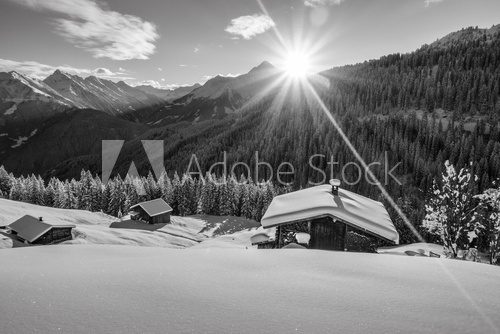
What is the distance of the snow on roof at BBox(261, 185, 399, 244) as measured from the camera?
1648 cm

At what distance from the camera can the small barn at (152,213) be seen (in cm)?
6469

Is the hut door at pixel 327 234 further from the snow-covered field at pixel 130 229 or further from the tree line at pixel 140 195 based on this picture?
the tree line at pixel 140 195

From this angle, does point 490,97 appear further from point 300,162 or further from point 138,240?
point 138,240

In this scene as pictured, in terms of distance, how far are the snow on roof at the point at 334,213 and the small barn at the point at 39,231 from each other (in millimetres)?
36179

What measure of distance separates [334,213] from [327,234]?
1.81 meters

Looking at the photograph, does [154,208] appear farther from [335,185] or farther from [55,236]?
[335,185]

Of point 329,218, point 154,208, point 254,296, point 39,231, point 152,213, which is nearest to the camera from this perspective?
point 254,296

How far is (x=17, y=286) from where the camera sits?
19.9 ft

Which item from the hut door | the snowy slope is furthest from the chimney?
the snowy slope

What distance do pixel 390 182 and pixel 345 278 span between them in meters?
149

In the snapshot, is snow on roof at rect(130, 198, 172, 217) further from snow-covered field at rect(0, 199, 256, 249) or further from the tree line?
the tree line

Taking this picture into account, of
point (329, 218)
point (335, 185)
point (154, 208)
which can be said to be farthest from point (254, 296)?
point (154, 208)

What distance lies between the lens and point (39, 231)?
4109 centimetres

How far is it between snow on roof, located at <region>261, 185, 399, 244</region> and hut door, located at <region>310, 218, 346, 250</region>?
1.20 meters
